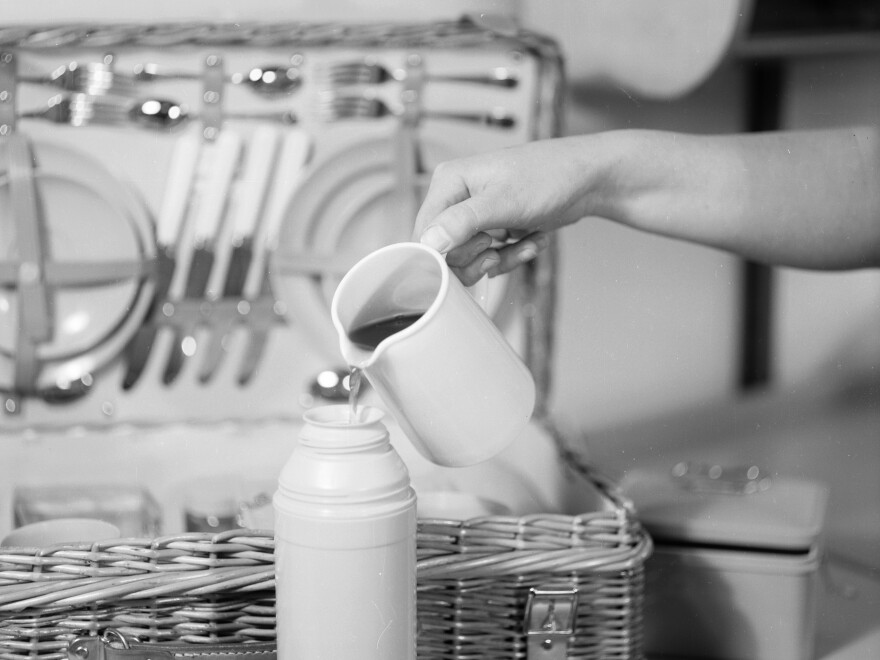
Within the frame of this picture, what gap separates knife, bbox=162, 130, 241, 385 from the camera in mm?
1010

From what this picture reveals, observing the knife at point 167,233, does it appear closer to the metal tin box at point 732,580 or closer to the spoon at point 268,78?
the spoon at point 268,78

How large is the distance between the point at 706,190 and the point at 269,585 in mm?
436

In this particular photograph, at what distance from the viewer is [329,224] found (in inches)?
40.8

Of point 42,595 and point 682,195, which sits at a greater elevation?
point 682,195

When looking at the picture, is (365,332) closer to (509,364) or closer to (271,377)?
(509,364)

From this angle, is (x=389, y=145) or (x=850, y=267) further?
(x=389, y=145)

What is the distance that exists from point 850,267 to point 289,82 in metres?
0.57

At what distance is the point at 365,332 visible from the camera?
0.58 meters

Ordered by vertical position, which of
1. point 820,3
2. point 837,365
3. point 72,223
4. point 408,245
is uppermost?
point 820,3

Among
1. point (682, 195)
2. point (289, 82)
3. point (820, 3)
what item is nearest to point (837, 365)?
point (820, 3)

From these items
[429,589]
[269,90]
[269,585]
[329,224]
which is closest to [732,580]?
[429,589]

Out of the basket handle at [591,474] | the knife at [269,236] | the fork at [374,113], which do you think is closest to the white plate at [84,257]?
the knife at [269,236]

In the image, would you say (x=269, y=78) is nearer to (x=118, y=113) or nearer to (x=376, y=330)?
(x=118, y=113)

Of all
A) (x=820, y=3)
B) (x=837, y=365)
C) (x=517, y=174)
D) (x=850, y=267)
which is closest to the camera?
Answer: (x=517, y=174)
